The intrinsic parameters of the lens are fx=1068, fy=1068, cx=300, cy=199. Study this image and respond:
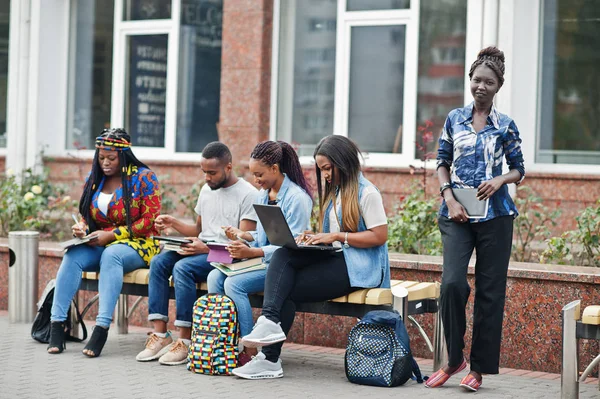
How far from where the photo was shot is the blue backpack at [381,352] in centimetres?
673

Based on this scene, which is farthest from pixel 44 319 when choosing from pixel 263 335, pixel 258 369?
pixel 263 335

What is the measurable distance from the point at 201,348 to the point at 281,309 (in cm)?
61

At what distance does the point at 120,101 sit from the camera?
14172 millimetres

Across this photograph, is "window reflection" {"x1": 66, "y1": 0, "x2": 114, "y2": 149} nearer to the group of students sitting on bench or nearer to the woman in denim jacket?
the group of students sitting on bench

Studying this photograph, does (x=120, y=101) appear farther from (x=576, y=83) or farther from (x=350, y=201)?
(x=350, y=201)

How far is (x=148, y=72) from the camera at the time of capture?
14.0 metres

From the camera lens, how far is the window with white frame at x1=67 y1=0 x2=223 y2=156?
1359 centimetres

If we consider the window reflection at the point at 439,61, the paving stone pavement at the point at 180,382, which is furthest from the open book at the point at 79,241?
the window reflection at the point at 439,61

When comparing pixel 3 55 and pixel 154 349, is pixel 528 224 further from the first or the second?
pixel 3 55

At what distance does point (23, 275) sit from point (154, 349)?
2169 millimetres

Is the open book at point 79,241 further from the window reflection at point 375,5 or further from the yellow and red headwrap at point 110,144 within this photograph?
the window reflection at point 375,5

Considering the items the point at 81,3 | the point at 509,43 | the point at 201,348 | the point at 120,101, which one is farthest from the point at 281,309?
the point at 81,3

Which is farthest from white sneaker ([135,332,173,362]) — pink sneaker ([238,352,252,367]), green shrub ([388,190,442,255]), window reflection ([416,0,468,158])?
window reflection ([416,0,468,158])

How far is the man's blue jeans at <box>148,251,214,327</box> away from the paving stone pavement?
1.26ft
